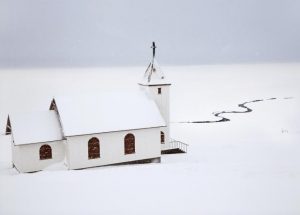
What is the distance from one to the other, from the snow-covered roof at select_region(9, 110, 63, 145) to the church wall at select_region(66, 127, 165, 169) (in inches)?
54.8

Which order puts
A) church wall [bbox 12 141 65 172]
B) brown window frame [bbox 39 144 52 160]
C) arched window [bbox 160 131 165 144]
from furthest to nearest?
arched window [bbox 160 131 165 144], brown window frame [bbox 39 144 52 160], church wall [bbox 12 141 65 172]

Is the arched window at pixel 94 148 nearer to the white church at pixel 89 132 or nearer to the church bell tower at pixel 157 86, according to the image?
the white church at pixel 89 132

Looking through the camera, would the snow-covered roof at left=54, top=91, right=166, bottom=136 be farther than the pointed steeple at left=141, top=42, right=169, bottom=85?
No

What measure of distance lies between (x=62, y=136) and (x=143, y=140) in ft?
17.4

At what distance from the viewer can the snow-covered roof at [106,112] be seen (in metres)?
22.8

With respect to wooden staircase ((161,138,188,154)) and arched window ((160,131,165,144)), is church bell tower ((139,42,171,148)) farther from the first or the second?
wooden staircase ((161,138,188,154))

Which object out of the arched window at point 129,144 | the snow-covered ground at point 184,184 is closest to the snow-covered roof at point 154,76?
the arched window at point 129,144

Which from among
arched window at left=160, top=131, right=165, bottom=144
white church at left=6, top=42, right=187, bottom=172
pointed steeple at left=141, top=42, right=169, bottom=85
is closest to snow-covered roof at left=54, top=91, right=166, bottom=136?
white church at left=6, top=42, right=187, bottom=172

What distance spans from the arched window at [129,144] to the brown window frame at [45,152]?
15.8ft

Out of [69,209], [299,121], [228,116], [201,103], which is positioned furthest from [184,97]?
[69,209]

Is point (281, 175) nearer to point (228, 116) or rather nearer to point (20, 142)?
point (20, 142)

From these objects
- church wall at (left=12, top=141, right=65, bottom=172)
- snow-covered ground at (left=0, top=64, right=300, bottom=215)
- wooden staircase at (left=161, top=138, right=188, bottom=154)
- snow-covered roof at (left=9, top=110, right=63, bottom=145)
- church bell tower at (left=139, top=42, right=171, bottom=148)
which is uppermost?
church bell tower at (left=139, top=42, right=171, bottom=148)

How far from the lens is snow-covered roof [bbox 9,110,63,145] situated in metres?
22.3

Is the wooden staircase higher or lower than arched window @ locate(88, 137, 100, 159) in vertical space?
lower
